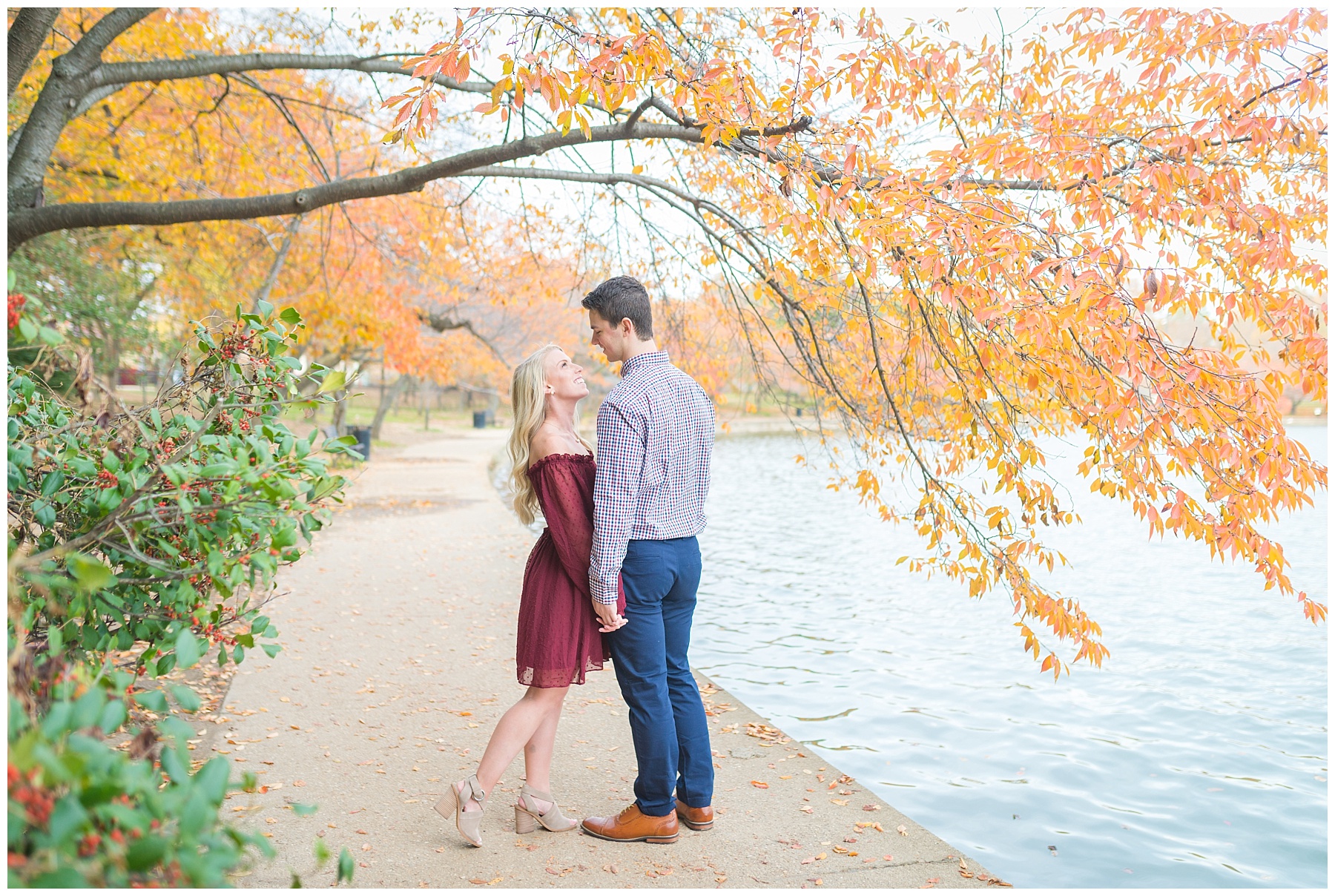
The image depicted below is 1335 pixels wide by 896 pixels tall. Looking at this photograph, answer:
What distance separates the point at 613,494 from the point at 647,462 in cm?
17

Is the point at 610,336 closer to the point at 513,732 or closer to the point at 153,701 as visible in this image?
the point at 513,732

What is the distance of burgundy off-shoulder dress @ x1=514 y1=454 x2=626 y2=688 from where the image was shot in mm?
3537

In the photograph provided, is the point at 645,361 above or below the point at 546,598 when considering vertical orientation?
above

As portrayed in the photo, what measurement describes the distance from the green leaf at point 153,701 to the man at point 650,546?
171 centimetres

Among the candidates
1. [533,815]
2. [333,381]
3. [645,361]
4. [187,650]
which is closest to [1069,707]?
[533,815]

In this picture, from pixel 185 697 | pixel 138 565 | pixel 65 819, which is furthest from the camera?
pixel 138 565

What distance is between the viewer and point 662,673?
3598 millimetres

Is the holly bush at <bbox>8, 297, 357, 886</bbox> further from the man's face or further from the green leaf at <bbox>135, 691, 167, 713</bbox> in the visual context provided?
the man's face

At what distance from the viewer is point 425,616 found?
7918 mm

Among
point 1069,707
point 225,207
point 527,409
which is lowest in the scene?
point 1069,707

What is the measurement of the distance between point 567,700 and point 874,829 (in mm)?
2337

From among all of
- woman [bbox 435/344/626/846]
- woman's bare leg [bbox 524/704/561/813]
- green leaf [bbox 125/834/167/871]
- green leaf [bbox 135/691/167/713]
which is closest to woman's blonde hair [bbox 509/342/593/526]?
woman [bbox 435/344/626/846]

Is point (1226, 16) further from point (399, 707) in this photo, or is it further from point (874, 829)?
point (399, 707)

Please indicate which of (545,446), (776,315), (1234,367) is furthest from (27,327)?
(776,315)
